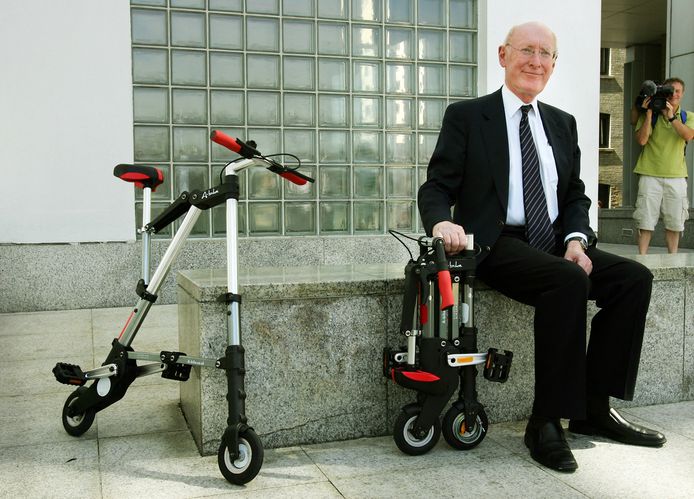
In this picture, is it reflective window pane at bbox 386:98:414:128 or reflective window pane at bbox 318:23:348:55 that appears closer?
reflective window pane at bbox 318:23:348:55

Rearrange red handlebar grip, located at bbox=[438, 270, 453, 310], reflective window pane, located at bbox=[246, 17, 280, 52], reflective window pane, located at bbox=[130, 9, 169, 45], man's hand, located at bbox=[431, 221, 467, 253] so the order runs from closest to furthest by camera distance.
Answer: red handlebar grip, located at bbox=[438, 270, 453, 310] → man's hand, located at bbox=[431, 221, 467, 253] → reflective window pane, located at bbox=[130, 9, 169, 45] → reflective window pane, located at bbox=[246, 17, 280, 52]

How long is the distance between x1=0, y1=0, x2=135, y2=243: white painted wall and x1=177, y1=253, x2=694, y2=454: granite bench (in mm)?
3481

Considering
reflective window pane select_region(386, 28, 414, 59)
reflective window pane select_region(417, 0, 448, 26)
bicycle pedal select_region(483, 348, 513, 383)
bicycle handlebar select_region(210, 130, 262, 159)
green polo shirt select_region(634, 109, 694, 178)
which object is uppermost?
reflective window pane select_region(417, 0, 448, 26)

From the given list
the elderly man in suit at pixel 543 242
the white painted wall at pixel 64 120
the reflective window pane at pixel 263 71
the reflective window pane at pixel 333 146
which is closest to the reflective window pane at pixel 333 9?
the reflective window pane at pixel 263 71

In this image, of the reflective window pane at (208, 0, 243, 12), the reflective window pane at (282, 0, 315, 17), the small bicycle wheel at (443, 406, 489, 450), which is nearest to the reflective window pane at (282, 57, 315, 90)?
the reflective window pane at (282, 0, 315, 17)

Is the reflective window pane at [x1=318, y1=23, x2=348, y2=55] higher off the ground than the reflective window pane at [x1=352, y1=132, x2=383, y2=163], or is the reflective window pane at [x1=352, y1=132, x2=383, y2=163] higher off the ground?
the reflective window pane at [x1=318, y1=23, x2=348, y2=55]

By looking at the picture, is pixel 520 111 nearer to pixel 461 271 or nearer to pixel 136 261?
pixel 461 271

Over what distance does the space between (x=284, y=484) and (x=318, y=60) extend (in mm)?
Answer: 5399

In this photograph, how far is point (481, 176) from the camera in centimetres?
330

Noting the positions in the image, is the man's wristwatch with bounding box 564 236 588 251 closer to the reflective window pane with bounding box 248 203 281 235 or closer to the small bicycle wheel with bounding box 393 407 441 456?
the small bicycle wheel with bounding box 393 407 441 456

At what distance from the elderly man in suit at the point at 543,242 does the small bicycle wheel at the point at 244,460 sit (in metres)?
1.03

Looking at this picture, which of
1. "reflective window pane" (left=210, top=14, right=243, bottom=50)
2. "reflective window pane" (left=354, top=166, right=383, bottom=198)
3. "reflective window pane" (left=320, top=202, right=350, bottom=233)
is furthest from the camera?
"reflective window pane" (left=354, top=166, right=383, bottom=198)

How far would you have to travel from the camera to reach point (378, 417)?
3273mm

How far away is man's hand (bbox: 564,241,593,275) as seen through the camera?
316cm
